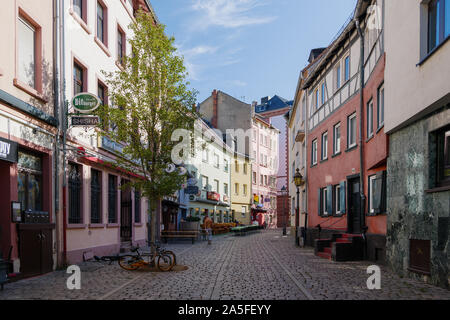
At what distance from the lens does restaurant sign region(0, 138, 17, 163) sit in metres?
9.03

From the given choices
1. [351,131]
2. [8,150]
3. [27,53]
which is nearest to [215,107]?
[351,131]

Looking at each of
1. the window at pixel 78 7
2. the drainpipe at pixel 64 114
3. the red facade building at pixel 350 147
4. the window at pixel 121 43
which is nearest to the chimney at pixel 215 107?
the red facade building at pixel 350 147

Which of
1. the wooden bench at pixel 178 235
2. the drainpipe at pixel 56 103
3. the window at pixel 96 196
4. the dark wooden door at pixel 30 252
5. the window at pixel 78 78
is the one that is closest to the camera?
the dark wooden door at pixel 30 252

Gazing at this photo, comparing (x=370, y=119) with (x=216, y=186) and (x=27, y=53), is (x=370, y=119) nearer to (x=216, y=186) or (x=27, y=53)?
(x=27, y=53)

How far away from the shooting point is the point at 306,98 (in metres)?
24.8

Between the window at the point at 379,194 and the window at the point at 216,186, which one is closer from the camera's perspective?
the window at the point at 379,194

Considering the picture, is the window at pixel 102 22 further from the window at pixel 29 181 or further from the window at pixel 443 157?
the window at pixel 443 157

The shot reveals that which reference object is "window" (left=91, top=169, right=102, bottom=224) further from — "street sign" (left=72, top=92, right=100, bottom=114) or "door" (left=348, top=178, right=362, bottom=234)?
"door" (left=348, top=178, right=362, bottom=234)

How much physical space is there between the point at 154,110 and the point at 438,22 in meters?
7.35

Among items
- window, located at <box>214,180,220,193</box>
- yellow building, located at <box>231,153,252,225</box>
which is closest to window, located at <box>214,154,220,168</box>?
window, located at <box>214,180,220,193</box>

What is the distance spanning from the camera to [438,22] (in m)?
8.75

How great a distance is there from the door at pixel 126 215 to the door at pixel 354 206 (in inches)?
385

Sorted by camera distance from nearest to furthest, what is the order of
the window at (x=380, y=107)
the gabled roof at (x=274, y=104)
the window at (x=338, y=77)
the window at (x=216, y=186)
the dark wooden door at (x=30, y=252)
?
the dark wooden door at (x=30, y=252)
the window at (x=380, y=107)
the window at (x=338, y=77)
the window at (x=216, y=186)
the gabled roof at (x=274, y=104)

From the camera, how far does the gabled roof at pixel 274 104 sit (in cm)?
6788
